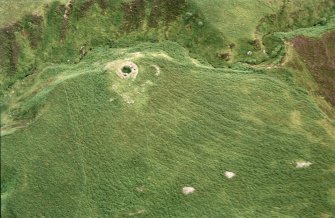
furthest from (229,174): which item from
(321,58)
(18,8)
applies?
(18,8)

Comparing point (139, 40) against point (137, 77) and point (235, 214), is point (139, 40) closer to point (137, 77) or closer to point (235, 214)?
point (137, 77)

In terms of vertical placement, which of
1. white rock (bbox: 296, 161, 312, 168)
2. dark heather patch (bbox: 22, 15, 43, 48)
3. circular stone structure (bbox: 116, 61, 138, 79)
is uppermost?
dark heather patch (bbox: 22, 15, 43, 48)

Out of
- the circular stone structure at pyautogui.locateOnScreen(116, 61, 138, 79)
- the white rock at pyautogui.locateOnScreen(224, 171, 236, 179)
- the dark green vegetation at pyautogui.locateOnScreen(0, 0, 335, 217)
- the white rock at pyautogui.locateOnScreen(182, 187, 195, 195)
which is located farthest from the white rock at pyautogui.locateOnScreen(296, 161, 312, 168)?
the circular stone structure at pyautogui.locateOnScreen(116, 61, 138, 79)

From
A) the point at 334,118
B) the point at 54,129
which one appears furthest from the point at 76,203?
the point at 334,118

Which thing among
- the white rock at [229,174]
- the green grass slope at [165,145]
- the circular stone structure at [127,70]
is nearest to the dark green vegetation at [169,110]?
the green grass slope at [165,145]

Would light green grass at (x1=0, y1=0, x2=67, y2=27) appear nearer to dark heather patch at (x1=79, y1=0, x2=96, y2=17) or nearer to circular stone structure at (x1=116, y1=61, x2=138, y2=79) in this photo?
dark heather patch at (x1=79, y1=0, x2=96, y2=17)

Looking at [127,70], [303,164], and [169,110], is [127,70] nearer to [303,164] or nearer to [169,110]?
[169,110]
